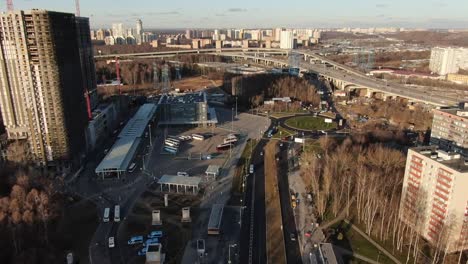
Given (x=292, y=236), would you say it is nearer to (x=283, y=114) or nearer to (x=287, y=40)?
(x=283, y=114)

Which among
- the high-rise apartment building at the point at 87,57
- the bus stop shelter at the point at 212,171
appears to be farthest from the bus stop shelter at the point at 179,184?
the high-rise apartment building at the point at 87,57

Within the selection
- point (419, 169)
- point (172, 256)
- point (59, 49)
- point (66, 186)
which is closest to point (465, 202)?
point (419, 169)

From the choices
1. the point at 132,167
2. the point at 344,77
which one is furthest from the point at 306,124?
the point at 344,77

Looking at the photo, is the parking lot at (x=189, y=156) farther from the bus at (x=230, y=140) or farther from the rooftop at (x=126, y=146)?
the rooftop at (x=126, y=146)

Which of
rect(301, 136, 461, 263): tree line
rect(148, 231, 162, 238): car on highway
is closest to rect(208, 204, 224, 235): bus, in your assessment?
rect(148, 231, 162, 238): car on highway

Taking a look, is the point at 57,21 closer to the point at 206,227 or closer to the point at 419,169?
the point at 206,227

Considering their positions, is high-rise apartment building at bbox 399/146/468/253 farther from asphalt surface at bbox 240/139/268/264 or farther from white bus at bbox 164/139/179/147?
white bus at bbox 164/139/179/147
